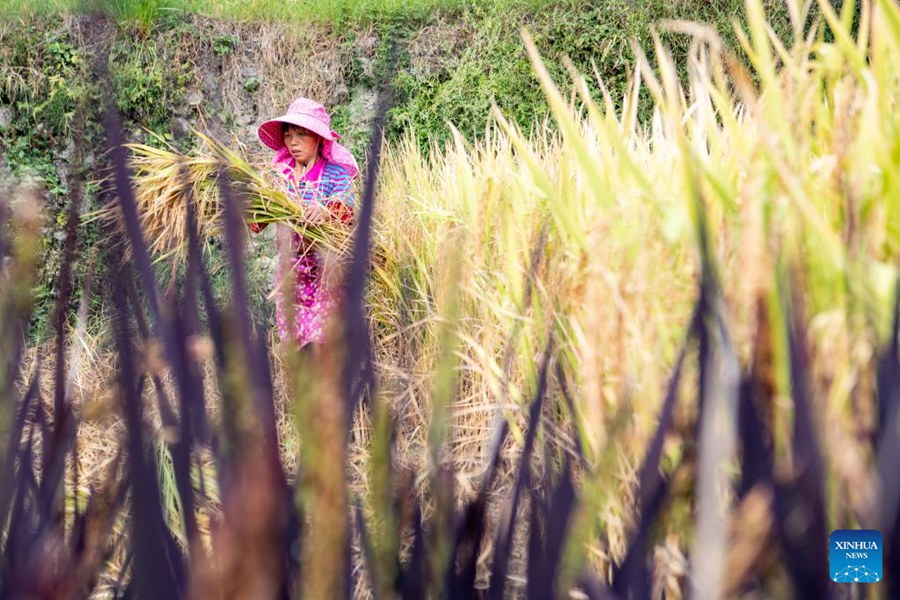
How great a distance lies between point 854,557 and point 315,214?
6.62 ft

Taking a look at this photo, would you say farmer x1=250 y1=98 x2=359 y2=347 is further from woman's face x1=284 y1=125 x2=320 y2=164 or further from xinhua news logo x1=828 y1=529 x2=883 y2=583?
xinhua news logo x1=828 y1=529 x2=883 y2=583

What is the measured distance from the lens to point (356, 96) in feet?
16.0

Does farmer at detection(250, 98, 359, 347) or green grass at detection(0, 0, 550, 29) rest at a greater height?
green grass at detection(0, 0, 550, 29)

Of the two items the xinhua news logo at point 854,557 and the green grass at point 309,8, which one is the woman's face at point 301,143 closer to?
the green grass at point 309,8

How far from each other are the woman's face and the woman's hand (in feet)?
1.92

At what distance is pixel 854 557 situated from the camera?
1.57 feet

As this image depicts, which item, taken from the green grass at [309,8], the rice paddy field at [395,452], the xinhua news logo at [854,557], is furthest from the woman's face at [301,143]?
the xinhua news logo at [854,557]

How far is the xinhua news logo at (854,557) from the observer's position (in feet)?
1.44

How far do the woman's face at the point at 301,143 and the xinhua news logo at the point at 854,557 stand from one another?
2.65 m

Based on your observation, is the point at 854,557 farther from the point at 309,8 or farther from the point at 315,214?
the point at 309,8

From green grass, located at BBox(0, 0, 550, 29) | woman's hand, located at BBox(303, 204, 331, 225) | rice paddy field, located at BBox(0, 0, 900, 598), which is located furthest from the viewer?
green grass, located at BBox(0, 0, 550, 29)

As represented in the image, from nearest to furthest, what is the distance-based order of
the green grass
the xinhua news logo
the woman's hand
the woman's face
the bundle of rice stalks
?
the xinhua news logo
the bundle of rice stalks
the woman's hand
the woman's face
the green grass

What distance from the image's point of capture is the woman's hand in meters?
2.35

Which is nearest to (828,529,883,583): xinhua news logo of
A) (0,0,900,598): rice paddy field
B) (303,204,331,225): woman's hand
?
(0,0,900,598): rice paddy field
